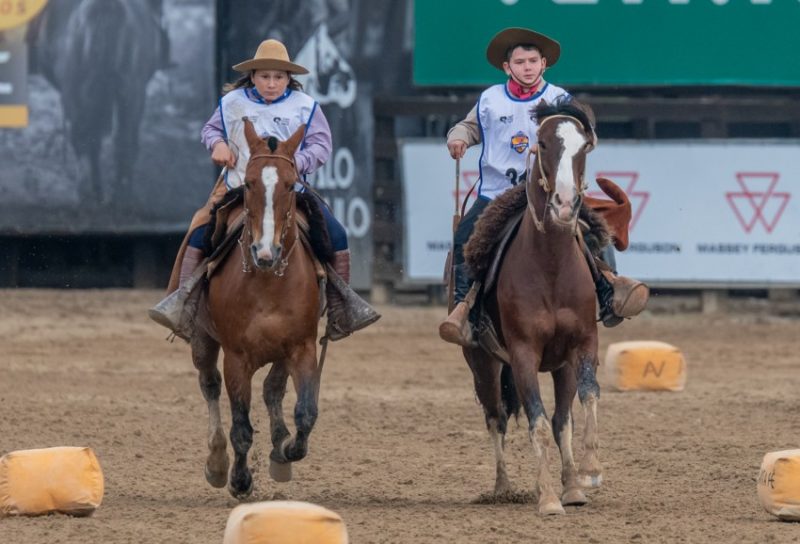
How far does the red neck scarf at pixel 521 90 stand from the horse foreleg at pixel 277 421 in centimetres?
194

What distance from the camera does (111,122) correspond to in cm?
1961

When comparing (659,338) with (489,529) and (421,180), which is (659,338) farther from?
(489,529)

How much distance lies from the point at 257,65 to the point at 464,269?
1597 mm

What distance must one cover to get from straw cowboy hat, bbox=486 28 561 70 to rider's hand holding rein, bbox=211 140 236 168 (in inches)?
61.7

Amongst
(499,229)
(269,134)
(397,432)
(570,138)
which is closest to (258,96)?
(269,134)

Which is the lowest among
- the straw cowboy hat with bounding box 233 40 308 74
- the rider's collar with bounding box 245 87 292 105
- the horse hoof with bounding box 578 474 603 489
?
the horse hoof with bounding box 578 474 603 489

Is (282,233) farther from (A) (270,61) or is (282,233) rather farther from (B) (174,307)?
(A) (270,61)

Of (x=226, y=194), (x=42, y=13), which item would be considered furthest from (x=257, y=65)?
(x=42, y=13)

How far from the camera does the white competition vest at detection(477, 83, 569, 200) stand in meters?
9.41

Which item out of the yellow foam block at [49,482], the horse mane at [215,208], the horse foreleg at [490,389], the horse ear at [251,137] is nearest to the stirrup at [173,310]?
the horse mane at [215,208]

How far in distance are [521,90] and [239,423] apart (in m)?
2.37

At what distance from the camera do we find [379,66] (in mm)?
19750

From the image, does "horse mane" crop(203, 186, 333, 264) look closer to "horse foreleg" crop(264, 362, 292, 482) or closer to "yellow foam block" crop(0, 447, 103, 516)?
"horse foreleg" crop(264, 362, 292, 482)

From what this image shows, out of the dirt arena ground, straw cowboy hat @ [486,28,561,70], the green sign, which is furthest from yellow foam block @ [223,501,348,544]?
the green sign
